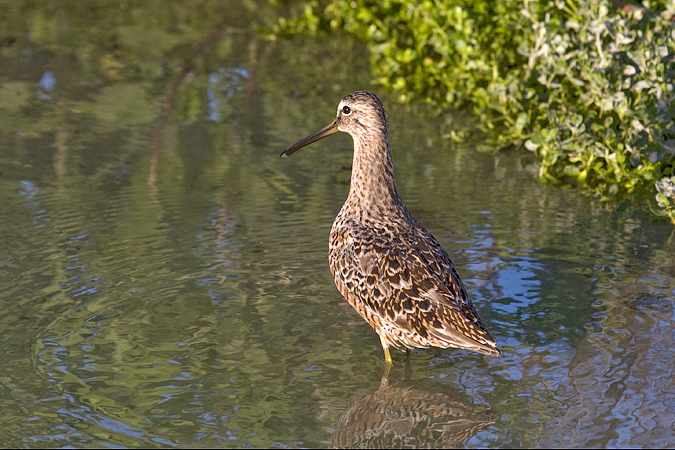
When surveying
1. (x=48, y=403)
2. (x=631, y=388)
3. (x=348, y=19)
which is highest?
(x=348, y=19)

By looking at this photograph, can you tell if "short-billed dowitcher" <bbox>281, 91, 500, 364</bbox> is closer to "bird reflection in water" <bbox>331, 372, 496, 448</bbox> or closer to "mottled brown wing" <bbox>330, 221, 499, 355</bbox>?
"mottled brown wing" <bbox>330, 221, 499, 355</bbox>

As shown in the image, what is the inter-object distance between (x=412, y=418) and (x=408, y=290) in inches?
27.6

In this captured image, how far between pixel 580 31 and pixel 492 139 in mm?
1682

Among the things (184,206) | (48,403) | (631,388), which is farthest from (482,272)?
(48,403)

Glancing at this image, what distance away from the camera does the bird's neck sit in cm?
554

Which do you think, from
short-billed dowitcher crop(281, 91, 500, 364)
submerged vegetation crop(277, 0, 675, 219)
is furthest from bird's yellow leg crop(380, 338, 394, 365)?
submerged vegetation crop(277, 0, 675, 219)

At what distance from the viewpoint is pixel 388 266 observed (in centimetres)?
511

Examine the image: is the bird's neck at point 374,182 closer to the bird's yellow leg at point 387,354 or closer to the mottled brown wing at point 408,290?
the mottled brown wing at point 408,290

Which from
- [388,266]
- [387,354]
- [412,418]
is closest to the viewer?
[412,418]

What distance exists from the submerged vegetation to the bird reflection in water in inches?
108

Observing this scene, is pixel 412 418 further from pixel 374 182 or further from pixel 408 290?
pixel 374 182

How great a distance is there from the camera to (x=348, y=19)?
11.7 metres

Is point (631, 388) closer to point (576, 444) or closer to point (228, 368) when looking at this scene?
point (576, 444)

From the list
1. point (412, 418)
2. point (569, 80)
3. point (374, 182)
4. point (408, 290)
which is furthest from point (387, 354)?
point (569, 80)
